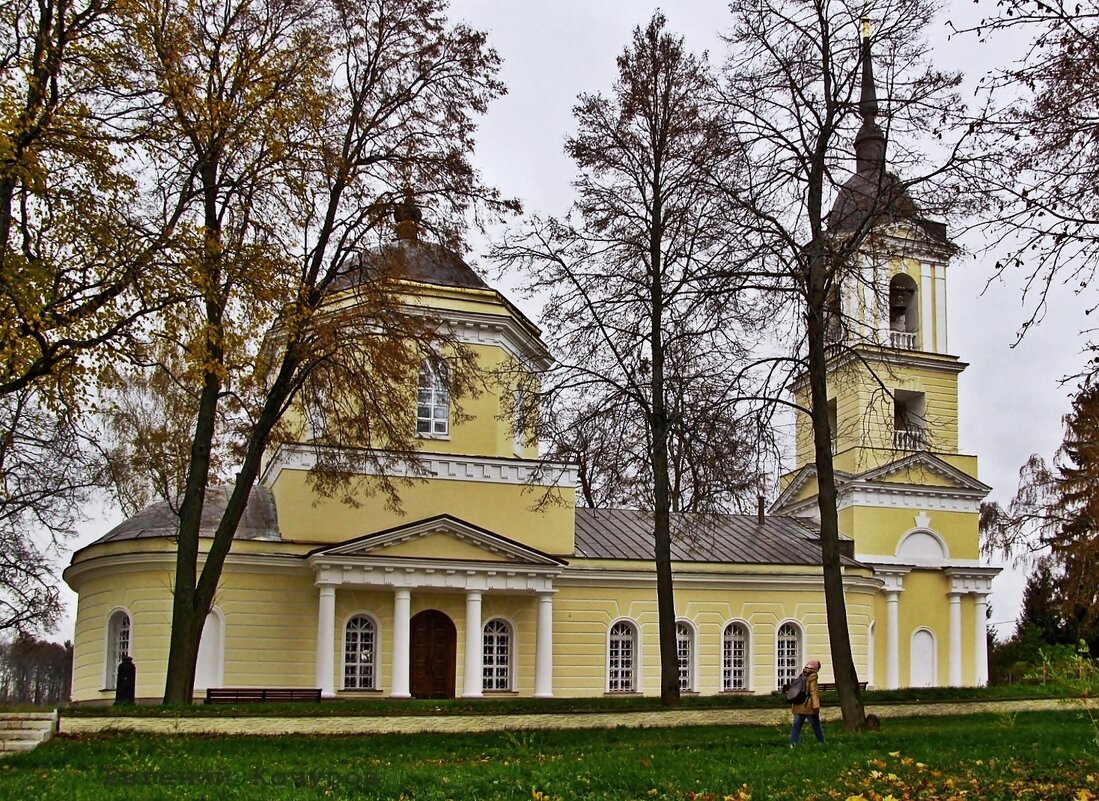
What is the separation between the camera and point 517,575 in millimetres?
29812

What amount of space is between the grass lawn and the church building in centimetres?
781

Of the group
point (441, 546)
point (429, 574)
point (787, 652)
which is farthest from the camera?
point (787, 652)

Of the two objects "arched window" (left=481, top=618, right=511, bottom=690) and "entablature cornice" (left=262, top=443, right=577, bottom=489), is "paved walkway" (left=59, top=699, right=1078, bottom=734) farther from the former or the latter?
"arched window" (left=481, top=618, right=511, bottom=690)

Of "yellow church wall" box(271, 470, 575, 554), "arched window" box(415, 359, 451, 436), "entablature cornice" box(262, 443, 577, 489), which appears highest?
"arched window" box(415, 359, 451, 436)

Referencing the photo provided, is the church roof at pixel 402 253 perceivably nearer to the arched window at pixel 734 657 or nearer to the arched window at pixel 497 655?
the arched window at pixel 497 655

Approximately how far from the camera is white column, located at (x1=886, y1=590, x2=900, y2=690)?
36.6 m

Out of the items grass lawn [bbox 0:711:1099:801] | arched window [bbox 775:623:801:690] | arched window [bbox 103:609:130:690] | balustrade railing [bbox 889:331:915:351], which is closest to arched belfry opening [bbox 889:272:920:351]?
balustrade railing [bbox 889:331:915:351]

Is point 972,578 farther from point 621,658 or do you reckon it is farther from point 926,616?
point 621,658

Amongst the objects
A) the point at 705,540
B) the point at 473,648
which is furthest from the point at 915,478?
the point at 473,648

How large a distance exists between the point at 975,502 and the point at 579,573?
14.0m

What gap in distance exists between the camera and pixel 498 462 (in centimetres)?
3112

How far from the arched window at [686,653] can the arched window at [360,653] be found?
849cm

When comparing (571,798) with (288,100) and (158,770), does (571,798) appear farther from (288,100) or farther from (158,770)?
(288,100)

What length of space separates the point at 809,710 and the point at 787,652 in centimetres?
1836
